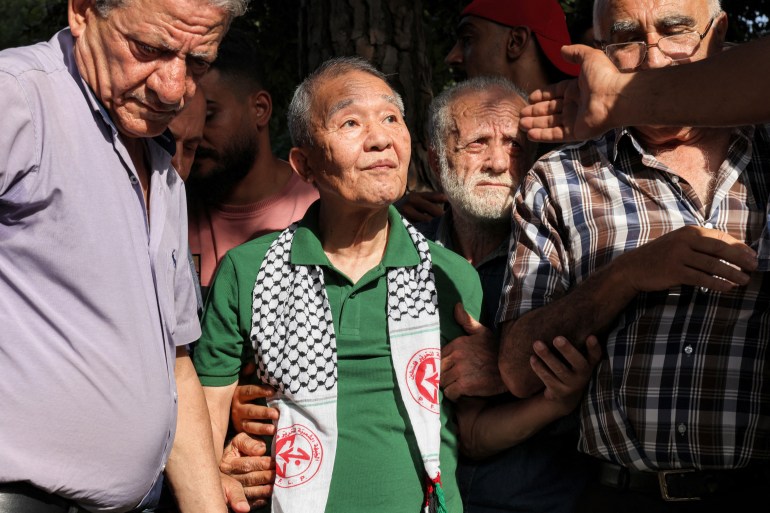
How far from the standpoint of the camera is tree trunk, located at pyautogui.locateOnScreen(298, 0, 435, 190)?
4.80m

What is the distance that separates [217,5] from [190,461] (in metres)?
1.33

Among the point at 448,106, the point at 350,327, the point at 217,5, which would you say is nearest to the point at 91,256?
the point at 217,5

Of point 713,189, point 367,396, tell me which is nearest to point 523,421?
point 367,396

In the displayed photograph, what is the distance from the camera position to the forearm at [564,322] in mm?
2791

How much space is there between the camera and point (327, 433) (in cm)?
295

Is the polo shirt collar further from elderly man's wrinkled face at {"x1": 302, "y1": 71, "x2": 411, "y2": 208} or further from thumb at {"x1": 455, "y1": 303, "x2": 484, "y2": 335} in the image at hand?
thumb at {"x1": 455, "y1": 303, "x2": 484, "y2": 335}

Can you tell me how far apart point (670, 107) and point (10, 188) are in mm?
1537

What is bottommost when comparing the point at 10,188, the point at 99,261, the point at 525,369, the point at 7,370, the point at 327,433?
the point at 327,433

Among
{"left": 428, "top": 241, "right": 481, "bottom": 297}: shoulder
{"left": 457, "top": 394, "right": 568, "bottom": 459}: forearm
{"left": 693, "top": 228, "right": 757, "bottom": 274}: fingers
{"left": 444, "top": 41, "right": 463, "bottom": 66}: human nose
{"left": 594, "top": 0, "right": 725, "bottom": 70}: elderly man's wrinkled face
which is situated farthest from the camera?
{"left": 444, "top": 41, "right": 463, "bottom": 66}: human nose

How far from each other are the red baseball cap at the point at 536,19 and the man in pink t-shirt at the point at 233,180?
121 centimetres

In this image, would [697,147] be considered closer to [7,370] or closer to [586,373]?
[586,373]

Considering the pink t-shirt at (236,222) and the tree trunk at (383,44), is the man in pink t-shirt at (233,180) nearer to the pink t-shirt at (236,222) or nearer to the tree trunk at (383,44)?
the pink t-shirt at (236,222)

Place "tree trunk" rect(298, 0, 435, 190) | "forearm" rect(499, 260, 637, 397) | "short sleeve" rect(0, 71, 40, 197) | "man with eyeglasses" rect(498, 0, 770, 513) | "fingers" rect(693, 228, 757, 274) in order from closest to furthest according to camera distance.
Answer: "short sleeve" rect(0, 71, 40, 197)
"fingers" rect(693, 228, 757, 274)
"man with eyeglasses" rect(498, 0, 770, 513)
"forearm" rect(499, 260, 637, 397)
"tree trunk" rect(298, 0, 435, 190)

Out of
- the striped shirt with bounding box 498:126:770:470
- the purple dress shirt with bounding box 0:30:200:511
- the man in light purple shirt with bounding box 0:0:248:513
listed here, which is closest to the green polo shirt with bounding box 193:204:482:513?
the striped shirt with bounding box 498:126:770:470
